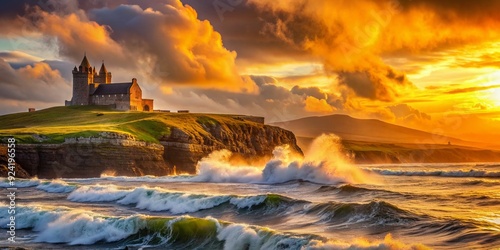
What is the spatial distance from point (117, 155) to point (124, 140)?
283cm

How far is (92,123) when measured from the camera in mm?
104125

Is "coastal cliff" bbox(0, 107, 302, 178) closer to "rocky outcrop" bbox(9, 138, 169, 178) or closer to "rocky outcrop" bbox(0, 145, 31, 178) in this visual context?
"rocky outcrop" bbox(9, 138, 169, 178)

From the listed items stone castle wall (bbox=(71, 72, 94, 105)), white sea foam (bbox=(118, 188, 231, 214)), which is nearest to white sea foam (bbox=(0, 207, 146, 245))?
white sea foam (bbox=(118, 188, 231, 214))

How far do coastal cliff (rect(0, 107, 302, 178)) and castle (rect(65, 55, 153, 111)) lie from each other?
4.01 m

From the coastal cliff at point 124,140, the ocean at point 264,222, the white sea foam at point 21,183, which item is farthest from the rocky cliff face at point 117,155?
the ocean at point 264,222

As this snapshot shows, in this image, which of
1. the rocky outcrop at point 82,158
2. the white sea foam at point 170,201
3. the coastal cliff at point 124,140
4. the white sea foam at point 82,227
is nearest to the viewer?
the white sea foam at point 82,227

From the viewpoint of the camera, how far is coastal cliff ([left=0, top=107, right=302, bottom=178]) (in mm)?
76438

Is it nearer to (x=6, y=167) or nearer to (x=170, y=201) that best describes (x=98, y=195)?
A: (x=170, y=201)

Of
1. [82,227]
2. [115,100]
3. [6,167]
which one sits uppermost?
[115,100]

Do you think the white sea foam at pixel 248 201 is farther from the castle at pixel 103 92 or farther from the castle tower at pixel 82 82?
the castle tower at pixel 82 82

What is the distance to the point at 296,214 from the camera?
90.6ft

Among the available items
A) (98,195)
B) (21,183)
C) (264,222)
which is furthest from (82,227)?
(21,183)

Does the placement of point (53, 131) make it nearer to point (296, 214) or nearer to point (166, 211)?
point (166, 211)

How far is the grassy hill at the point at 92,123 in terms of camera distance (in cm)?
8112
